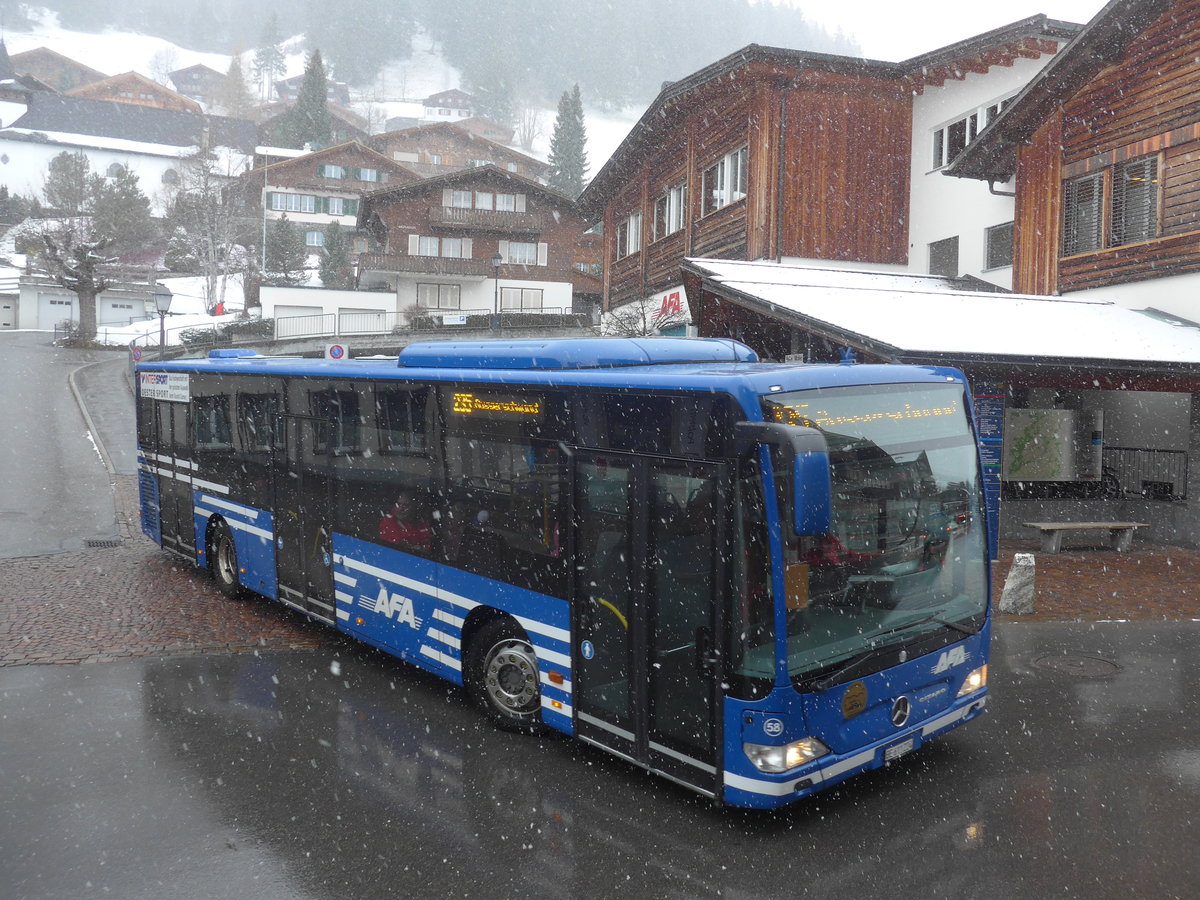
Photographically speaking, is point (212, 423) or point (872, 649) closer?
point (872, 649)

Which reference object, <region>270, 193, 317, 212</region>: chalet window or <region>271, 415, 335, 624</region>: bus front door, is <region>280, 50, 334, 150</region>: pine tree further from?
<region>271, 415, 335, 624</region>: bus front door

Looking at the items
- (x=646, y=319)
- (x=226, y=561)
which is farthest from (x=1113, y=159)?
(x=226, y=561)

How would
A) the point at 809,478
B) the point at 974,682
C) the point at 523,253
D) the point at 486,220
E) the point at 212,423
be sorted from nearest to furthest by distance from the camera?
1. the point at 809,478
2. the point at 974,682
3. the point at 212,423
4. the point at 486,220
5. the point at 523,253

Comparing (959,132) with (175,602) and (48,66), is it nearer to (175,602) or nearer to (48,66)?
(175,602)

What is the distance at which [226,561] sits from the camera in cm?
1176

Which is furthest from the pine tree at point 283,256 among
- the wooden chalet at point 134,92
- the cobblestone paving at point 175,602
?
the wooden chalet at point 134,92

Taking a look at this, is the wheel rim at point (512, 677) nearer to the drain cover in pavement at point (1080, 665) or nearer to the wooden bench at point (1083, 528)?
the drain cover in pavement at point (1080, 665)

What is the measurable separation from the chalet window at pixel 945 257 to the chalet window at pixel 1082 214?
371 cm

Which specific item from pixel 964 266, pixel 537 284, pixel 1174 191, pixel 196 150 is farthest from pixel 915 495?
pixel 196 150

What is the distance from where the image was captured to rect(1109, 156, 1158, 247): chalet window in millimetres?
16766

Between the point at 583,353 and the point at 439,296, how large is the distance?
52.9m

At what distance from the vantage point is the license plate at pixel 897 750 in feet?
19.2

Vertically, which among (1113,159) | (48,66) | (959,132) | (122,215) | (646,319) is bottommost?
(646,319)

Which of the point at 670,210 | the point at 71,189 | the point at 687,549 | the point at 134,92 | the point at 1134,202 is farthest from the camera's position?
the point at 134,92
